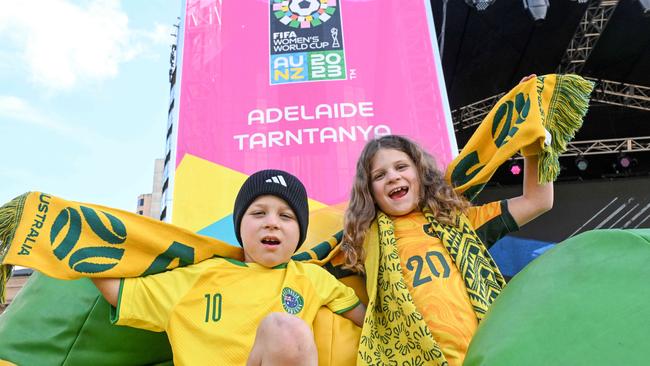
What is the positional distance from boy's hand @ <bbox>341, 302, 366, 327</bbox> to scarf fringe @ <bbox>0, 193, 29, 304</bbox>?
0.67 meters

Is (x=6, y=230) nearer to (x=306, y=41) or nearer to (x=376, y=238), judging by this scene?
(x=376, y=238)

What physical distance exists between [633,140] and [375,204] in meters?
4.81

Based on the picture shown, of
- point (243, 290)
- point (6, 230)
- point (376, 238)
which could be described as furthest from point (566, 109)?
point (6, 230)

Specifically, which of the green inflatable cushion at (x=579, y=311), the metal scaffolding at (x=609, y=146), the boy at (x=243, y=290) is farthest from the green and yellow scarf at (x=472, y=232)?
the metal scaffolding at (x=609, y=146)

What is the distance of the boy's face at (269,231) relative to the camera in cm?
106

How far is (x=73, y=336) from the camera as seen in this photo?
1.04 m

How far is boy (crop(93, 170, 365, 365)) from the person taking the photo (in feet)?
3.03

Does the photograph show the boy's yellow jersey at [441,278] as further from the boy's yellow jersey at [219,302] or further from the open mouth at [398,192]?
the boy's yellow jersey at [219,302]

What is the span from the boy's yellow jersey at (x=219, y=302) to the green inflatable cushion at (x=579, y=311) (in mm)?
457

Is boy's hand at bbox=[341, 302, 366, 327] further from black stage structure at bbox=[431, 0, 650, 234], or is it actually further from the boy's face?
black stage structure at bbox=[431, 0, 650, 234]

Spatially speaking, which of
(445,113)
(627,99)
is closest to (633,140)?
(627,99)

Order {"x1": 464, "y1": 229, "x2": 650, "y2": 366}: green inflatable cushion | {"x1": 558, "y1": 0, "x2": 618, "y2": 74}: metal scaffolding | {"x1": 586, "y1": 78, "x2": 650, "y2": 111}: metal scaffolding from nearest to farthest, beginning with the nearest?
{"x1": 464, "y1": 229, "x2": 650, "y2": 366}: green inflatable cushion → {"x1": 558, "y1": 0, "x2": 618, "y2": 74}: metal scaffolding → {"x1": 586, "y1": 78, "x2": 650, "y2": 111}: metal scaffolding

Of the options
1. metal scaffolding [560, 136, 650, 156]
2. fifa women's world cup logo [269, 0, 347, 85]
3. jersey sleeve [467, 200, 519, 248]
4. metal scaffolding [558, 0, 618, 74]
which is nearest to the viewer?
jersey sleeve [467, 200, 519, 248]

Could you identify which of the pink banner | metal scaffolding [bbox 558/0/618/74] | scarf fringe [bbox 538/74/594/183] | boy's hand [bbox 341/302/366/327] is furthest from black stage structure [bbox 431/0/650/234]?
boy's hand [bbox 341/302/366/327]
